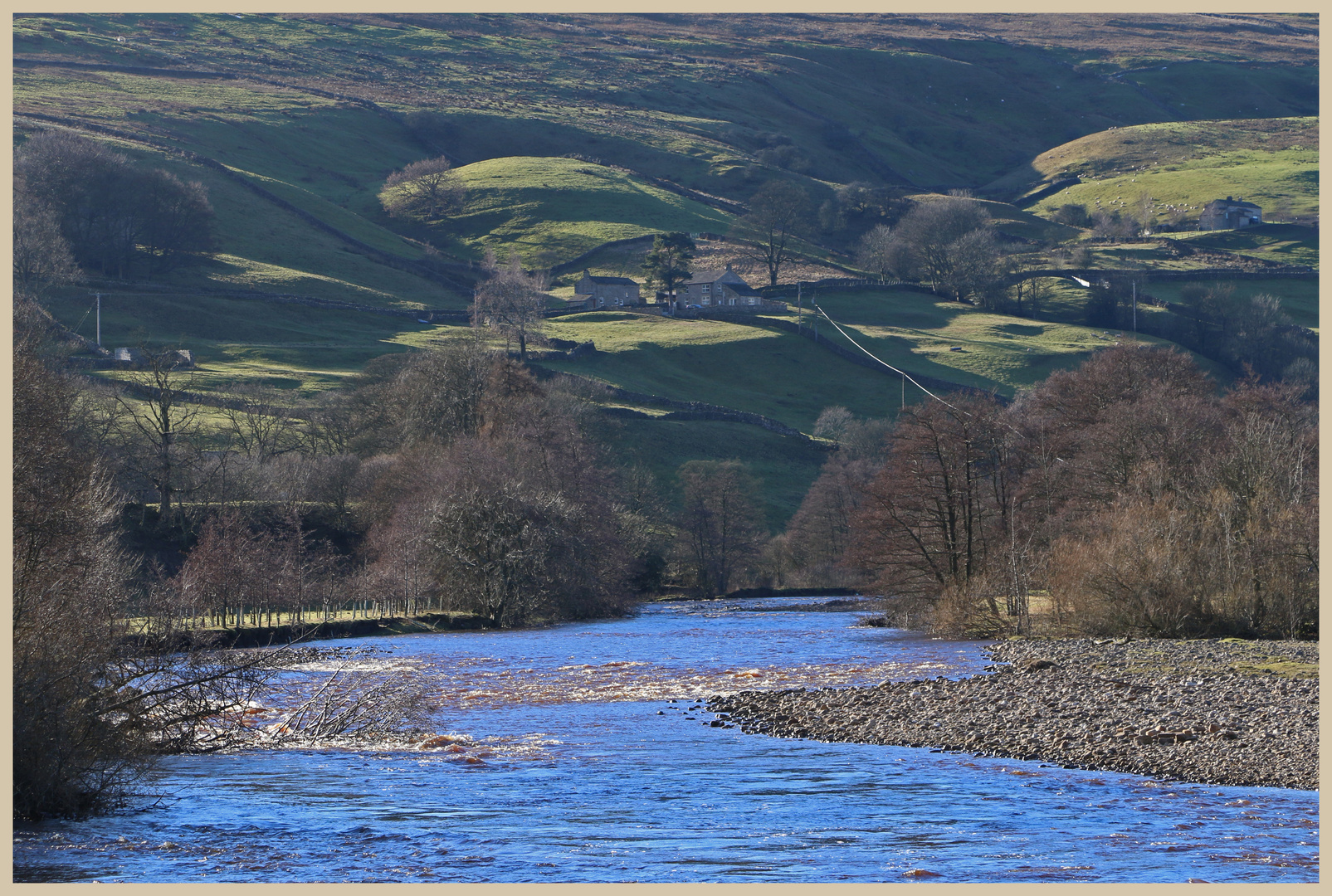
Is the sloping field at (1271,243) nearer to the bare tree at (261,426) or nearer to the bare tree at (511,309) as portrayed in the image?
the bare tree at (511,309)

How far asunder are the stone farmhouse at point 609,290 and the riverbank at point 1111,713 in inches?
4897

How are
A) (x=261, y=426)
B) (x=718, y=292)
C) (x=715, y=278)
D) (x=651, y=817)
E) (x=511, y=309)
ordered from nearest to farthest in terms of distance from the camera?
(x=651, y=817), (x=261, y=426), (x=511, y=309), (x=718, y=292), (x=715, y=278)

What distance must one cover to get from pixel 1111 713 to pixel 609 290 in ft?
446

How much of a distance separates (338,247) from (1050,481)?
429 ft

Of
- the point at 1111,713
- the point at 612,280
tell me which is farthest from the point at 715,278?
the point at 1111,713

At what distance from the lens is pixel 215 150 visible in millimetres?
196125

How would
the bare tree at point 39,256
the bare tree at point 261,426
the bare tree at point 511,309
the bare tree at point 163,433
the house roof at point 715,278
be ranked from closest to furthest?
the bare tree at point 163,433 < the bare tree at point 261,426 < the bare tree at point 39,256 < the bare tree at point 511,309 < the house roof at point 715,278

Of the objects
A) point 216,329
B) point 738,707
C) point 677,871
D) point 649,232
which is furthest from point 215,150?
point 677,871

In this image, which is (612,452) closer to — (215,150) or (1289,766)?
(1289,766)

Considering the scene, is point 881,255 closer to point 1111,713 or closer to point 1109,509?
point 1109,509

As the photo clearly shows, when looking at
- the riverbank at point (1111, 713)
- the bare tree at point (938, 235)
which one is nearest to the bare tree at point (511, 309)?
the bare tree at point (938, 235)

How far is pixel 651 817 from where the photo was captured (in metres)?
20.1

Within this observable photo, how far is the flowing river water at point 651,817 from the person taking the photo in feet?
55.7

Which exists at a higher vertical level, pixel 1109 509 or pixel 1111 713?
pixel 1109 509
